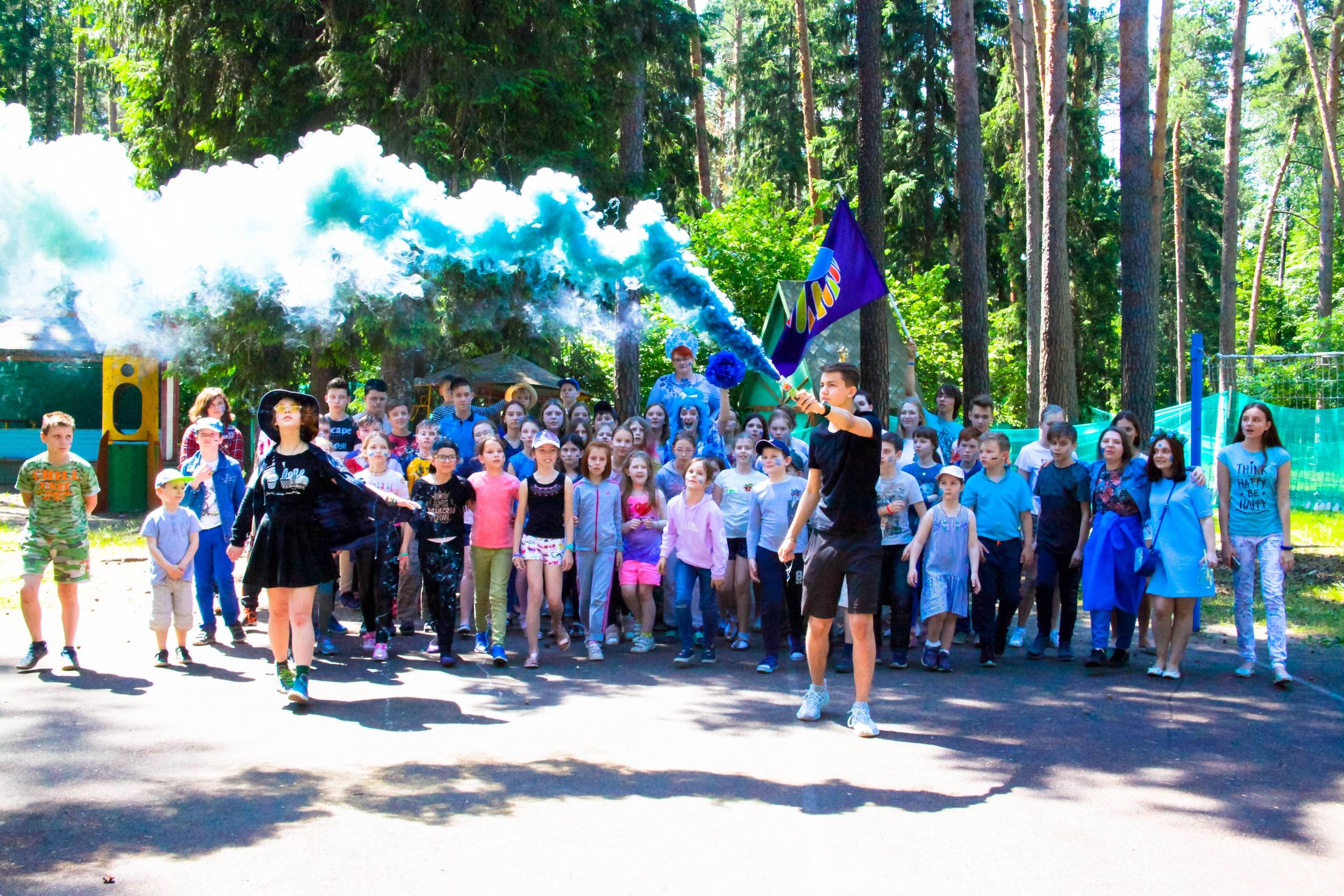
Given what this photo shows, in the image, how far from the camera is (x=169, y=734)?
566cm

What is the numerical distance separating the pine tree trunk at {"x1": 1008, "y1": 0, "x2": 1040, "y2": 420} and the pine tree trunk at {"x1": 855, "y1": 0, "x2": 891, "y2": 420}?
18.5 feet

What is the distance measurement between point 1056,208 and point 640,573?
Result: 1037cm

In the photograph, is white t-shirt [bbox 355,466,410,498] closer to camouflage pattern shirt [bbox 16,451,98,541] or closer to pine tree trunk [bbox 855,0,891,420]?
camouflage pattern shirt [bbox 16,451,98,541]

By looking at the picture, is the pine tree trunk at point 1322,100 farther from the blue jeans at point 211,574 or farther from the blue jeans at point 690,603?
the blue jeans at point 211,574

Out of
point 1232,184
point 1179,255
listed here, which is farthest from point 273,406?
point 1179,255

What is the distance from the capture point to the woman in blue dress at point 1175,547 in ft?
23.4

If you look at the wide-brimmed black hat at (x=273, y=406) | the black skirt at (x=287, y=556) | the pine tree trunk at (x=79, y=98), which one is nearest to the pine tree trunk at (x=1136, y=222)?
the wide-brimmed black hat at (x=273, y=406)

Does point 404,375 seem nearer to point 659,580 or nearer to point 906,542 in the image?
point 659,580

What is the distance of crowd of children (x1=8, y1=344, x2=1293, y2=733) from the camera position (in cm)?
677

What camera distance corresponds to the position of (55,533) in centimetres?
719

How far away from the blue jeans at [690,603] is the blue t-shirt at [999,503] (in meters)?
1.92

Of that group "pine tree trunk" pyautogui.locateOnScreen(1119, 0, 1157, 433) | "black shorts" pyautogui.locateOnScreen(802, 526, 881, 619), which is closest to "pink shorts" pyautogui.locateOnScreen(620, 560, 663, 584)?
"black shorts" pyautogui.locateOnScreen(802, 526, 881, 619)

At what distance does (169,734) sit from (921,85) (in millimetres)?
25577

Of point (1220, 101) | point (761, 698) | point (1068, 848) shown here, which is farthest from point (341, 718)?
point (1220, 101)
